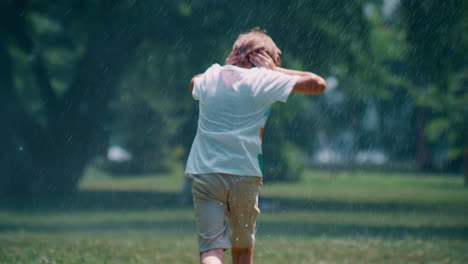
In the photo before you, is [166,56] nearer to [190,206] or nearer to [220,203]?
[190,206]

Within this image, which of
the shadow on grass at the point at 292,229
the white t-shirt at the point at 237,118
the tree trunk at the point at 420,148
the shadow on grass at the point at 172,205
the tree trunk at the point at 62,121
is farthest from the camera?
the tree trunk at the point at 420,148

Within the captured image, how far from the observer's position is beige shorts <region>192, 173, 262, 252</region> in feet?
10.7

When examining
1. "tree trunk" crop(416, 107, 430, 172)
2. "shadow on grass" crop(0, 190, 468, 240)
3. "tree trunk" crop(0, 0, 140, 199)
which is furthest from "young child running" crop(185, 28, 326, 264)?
"tree trunk" crop(416, 107, 430, 172)

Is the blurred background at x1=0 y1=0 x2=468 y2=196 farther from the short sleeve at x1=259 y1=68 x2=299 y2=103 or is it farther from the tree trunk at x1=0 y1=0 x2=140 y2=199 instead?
the short sleeve at x1=259 y1=68 x2=299 y2=103

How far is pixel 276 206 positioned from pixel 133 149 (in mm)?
25325

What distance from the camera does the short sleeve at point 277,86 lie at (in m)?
3.29

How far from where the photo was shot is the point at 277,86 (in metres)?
3.30

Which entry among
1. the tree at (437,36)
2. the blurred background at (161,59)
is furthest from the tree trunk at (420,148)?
the tree at (437,36)

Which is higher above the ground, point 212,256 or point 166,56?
point 166,56

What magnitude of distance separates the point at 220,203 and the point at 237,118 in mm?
483

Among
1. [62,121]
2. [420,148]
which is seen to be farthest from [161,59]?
[420,148]

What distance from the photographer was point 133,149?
136ft

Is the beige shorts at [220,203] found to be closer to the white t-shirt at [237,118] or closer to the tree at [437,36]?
the white t-shirt at [237,118]

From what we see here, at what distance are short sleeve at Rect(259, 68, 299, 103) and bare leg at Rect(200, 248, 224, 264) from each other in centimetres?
88
